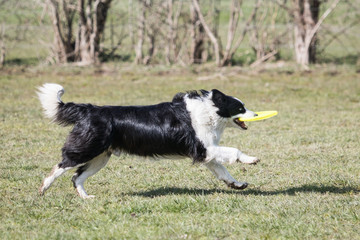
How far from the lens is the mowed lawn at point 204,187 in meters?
4.78

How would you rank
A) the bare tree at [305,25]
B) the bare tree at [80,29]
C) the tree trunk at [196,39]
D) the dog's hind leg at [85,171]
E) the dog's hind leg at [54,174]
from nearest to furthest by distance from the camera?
the dog's hind leg at [54,174] → the dog's hind leg at [85,171] → the bare tree at [305,25] → the tree trunk at [196,39] → the bare tree at [80,29]

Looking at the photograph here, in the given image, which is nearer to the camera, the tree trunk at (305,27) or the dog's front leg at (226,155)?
the dog's front leg at (226,155)

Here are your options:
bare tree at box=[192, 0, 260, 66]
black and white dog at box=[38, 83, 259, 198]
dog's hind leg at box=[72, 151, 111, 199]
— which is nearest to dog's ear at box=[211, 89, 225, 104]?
black and white dog at box=[38, 83, 259, 198]

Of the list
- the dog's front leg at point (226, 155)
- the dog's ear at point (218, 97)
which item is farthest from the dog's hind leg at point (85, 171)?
the dog's ear at point (218, 97)

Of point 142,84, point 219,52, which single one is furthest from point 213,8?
point 142,84

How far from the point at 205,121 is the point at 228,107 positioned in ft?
1.11

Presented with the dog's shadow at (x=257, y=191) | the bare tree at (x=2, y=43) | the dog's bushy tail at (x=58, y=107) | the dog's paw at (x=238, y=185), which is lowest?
the dog's shadow at (x=257, y=191)

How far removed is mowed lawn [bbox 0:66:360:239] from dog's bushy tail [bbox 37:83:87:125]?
35.7 inches

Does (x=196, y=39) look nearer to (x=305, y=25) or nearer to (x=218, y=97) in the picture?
(x=305, y=25)

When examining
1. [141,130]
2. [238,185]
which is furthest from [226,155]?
[141,130]

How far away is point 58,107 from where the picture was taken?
5.98 meters

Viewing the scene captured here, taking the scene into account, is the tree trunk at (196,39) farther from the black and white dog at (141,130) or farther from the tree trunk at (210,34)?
the black and white dog at (141,130)

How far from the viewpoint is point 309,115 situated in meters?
11.9

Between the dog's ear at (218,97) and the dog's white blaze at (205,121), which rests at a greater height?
the dog's ear at (218,97)
